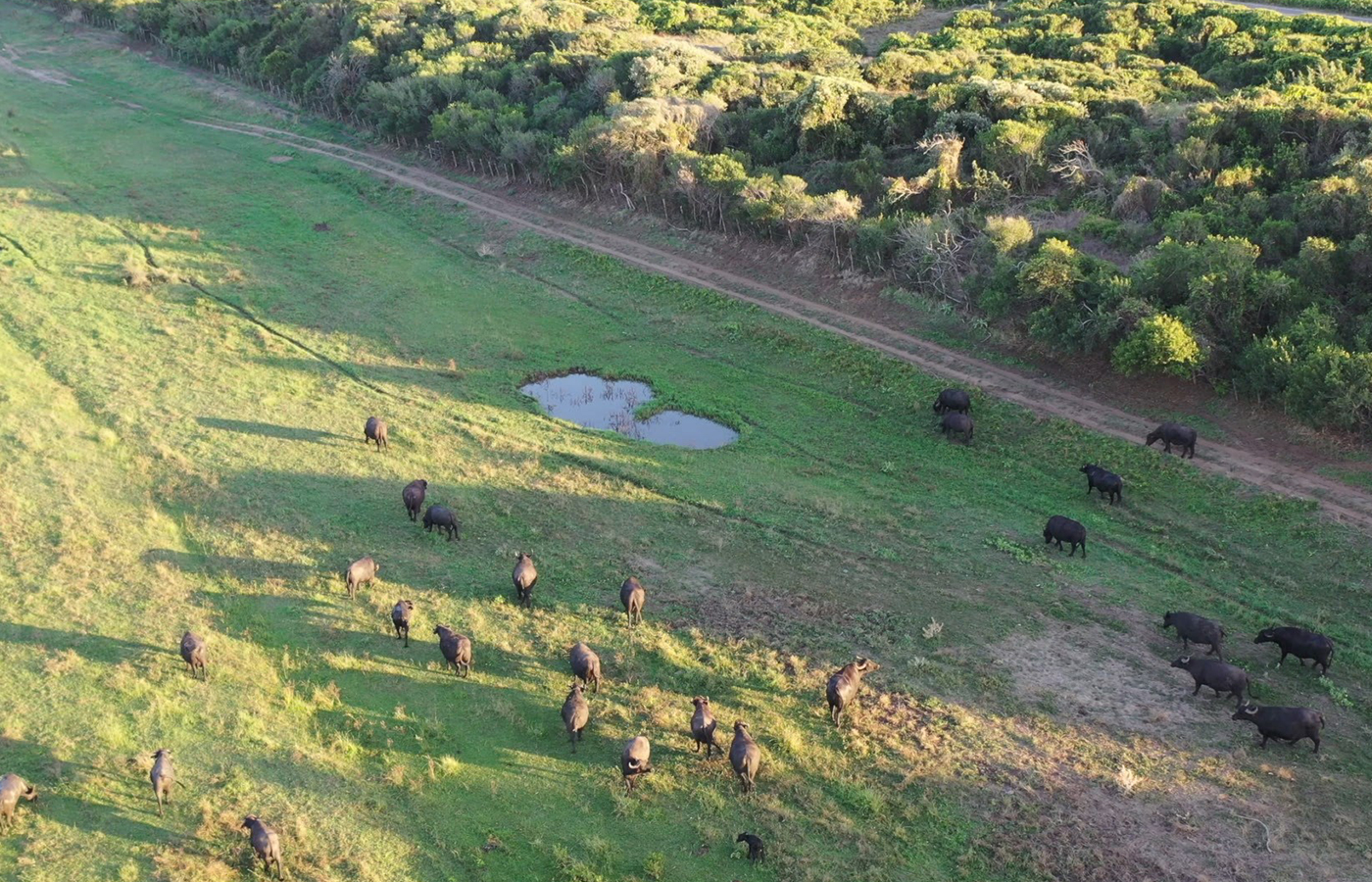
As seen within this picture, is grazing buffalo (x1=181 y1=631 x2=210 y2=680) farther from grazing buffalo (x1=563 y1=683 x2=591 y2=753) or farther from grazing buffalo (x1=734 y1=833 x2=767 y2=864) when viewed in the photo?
grazing buffalo (x1=734 y1=833 x2=767 y2=864)

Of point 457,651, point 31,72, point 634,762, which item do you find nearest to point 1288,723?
point 634,762

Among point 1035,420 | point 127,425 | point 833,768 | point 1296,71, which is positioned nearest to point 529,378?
point 127,425

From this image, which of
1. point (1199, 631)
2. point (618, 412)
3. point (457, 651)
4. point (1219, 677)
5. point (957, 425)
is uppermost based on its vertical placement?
point (957, 425)

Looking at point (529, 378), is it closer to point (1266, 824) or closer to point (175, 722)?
point (175, 722)

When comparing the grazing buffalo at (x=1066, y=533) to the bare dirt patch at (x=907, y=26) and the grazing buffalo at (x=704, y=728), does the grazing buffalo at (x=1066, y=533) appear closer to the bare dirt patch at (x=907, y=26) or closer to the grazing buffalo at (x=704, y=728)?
the grazing buffalo at (x=704, y=728)

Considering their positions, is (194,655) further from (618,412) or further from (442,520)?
(618,412)
